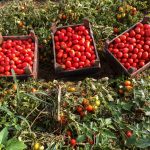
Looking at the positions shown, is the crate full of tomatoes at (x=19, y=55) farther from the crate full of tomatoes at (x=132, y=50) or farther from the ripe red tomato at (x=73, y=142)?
the ripe red tomato at (x=73, y=142)

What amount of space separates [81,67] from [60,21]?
1.09m

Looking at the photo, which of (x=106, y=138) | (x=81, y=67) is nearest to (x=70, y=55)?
(x=81, y=67)

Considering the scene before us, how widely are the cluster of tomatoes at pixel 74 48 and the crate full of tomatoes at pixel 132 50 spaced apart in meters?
0.29

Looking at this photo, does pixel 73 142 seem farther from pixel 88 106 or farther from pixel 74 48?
pixel 74 48

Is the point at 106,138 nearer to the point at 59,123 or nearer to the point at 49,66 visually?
the point at 59,123

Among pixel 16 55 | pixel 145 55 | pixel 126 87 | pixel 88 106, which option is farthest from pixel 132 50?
pixel 16 55

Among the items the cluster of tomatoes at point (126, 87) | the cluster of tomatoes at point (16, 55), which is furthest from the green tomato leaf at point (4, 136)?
the cluster of tomatoes at point (126, 87)

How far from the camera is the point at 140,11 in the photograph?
513 cm

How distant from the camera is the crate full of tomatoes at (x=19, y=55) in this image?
3918 mm

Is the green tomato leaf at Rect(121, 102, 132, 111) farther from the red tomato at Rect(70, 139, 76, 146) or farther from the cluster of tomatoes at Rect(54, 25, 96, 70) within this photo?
the cluster of tomatoes at Rect(54, 25, 96, 70)

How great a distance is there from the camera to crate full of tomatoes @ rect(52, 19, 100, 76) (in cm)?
402

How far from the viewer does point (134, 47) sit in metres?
4.21

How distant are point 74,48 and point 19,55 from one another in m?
0.76

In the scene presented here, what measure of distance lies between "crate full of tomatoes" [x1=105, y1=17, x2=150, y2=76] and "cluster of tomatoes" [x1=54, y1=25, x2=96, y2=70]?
287mm
